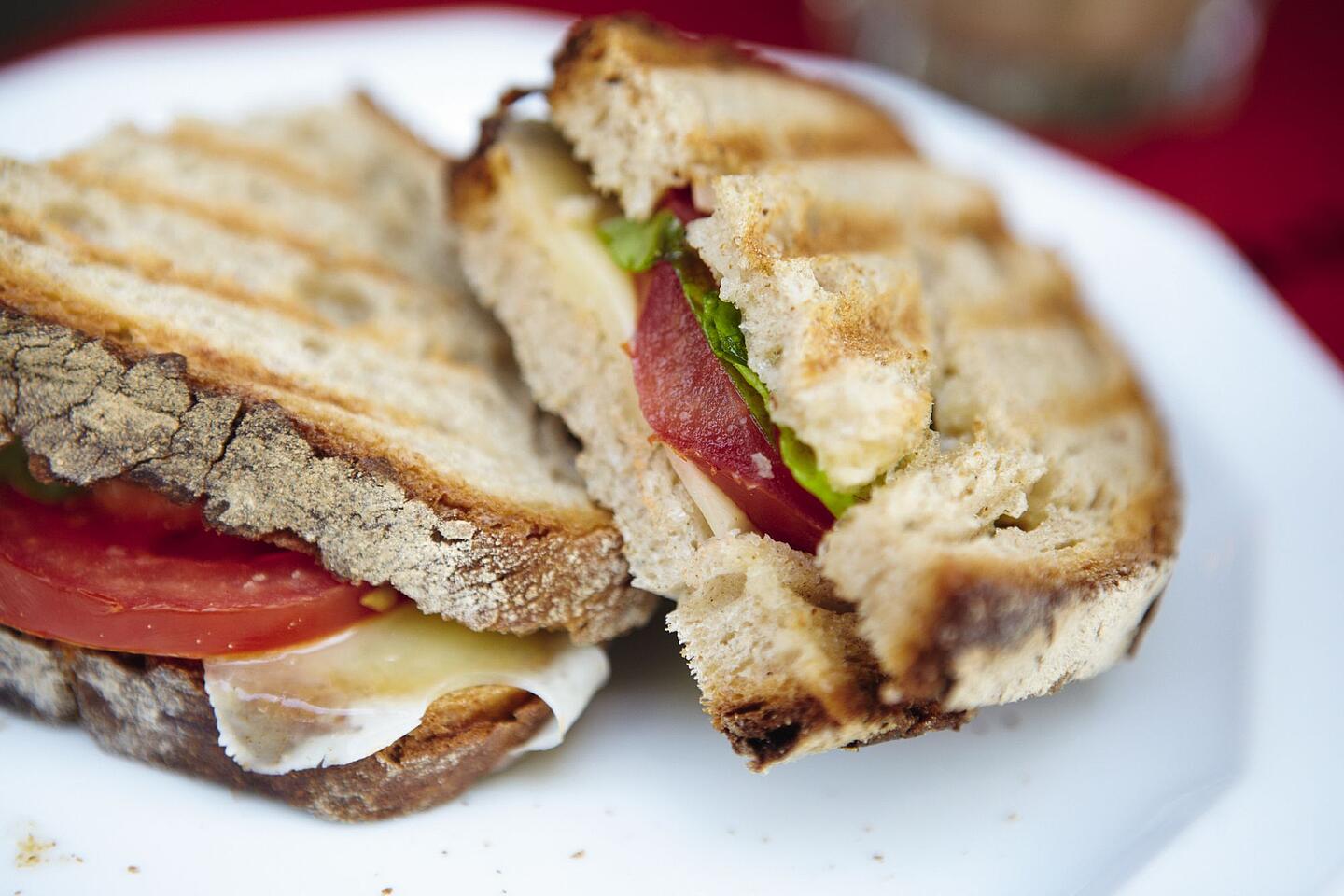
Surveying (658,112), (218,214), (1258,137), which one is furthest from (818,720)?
(1258,137)

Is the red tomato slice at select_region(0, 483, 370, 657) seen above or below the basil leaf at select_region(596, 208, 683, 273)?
below

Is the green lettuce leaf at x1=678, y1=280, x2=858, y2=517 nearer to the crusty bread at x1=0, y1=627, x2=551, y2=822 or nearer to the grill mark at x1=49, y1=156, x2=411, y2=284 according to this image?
the crusty bread at x1=0, y1=627, x2=551, y2=822

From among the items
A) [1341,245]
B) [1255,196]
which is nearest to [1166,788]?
[1341,245]

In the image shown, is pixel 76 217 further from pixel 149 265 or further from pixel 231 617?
pixel 231 617

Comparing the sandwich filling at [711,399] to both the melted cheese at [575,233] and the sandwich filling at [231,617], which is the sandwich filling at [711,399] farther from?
the sandwich filling at [231,617]

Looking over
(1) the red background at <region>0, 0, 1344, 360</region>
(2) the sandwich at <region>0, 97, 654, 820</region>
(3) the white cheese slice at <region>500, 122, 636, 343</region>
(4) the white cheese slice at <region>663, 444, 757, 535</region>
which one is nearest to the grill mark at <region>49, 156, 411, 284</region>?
(2) the sandwich at <region>0, 97, 654, 820</region>

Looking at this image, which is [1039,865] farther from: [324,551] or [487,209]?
[487,209]

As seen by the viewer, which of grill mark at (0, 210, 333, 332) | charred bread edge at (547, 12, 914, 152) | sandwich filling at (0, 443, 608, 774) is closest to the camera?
sandwich filling at (0, 443, 608, 774)
